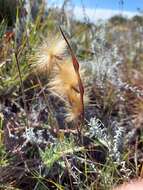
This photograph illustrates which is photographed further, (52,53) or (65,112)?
(65,112)

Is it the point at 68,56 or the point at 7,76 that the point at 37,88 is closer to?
the point at 7,76

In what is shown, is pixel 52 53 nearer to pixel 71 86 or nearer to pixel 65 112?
pixel 71 86

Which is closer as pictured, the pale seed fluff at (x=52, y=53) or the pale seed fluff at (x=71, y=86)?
the pale seed fluff at (x=71, y=86)

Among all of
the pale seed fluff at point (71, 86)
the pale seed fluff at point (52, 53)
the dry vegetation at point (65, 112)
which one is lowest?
the dry vegetation at point (65, 112)

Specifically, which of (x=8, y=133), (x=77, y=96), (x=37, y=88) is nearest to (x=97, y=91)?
(x=37, y=88)

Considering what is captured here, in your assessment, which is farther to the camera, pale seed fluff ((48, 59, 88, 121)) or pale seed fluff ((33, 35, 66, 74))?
pale seed fluff ((33, 35, 66, 74))

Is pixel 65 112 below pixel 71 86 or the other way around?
below

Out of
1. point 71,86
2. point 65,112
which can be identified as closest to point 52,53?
point 71,86

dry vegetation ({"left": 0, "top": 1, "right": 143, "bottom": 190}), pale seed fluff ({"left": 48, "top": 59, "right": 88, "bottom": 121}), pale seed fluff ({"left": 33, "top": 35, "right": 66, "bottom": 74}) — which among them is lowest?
dry vegetation ({"left": 0, "top": 1, "right": 143, "bottom": 190})
